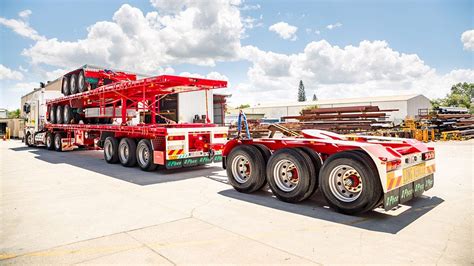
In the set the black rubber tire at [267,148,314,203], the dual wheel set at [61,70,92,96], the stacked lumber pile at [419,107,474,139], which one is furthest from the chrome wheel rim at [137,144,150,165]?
the stacked lumber pile at [419,107,474,139]

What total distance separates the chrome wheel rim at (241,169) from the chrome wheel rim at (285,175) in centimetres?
82

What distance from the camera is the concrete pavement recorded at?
353cm

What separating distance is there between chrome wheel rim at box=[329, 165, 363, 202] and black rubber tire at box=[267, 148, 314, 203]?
0.43 meters

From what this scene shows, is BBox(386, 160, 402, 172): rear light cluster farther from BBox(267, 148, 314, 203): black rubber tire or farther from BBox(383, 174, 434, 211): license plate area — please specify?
BBox(267, 148, 314, 203): black rubber tire

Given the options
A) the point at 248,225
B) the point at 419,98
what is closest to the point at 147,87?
the point at 248,225

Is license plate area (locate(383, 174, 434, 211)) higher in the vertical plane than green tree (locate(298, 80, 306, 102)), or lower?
lower

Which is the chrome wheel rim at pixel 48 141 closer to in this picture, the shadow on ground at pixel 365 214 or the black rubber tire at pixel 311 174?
the shadow on ground at pixel 365 214

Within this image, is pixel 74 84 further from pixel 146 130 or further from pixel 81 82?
pixel 146 130

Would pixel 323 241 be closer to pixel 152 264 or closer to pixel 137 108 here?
pixel 152 264

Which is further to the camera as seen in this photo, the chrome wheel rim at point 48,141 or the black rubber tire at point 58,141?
the chrome wheel rim at point 48,141

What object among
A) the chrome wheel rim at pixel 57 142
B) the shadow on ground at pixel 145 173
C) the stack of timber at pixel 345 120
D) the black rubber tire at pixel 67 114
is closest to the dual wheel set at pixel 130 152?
the shadow on ground at pixel 145 173

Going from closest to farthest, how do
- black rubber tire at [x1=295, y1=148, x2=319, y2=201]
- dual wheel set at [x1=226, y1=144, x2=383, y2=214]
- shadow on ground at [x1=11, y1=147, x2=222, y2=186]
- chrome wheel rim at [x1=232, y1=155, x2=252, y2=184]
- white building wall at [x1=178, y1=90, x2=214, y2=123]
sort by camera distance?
dual wheel set at [x1=226, y1=144, x2=383, y2=214], black rubber tire at [x1=295, y1=148, x2=319, y2=201], chrome wheel rim at [x1=232, y1=155, x2=252, y2=184], shadow on ground at [x1=11, y1=147, x2=222, y2=186], white building wall at [x1=178, y1=90, x2=214, y2=123]

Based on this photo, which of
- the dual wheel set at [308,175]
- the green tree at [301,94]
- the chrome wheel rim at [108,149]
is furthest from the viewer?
the green tree at [301,94]

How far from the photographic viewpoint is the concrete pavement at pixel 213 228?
353 cm
